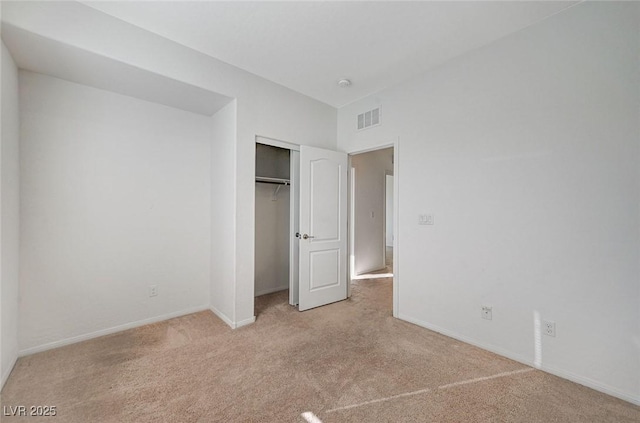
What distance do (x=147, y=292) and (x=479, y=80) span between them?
13.2ft

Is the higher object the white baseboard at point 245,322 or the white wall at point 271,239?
the white wall at point 271,239

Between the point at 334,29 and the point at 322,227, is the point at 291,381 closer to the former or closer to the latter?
the point at 322,227

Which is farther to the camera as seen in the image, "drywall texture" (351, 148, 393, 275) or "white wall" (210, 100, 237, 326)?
"drywall texture" (351, 148, 393, 275)

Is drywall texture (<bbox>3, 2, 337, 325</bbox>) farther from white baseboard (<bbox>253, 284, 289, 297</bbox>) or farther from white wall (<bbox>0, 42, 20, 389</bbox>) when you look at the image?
white baseboard (<bbox>253, 284, 289, 297</bbox>)

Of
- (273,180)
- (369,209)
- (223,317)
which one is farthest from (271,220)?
(369,209)

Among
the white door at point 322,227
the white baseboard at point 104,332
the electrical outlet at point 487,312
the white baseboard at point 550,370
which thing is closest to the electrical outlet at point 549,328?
the white baseboard at point 550,370

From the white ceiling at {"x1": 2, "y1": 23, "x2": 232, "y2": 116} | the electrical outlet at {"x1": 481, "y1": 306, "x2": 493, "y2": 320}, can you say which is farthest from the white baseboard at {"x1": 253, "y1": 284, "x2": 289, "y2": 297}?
the electrical outlet at {"x1": 481, "y1": 306, "x2": 493, "y2": 320}

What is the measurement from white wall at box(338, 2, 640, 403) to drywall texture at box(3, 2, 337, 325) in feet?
4.53

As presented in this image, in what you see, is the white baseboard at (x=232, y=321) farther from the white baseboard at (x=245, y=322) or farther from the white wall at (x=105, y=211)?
the white wall at (x=105, y=211)

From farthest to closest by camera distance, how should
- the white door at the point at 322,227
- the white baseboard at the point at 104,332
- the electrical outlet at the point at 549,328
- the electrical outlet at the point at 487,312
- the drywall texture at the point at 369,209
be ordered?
the drywall texture at the point at 369,209, the white door at the point at 322,227, the electrical outlet at the point at 487,312, the white baseboard at the point at 104,332, the electrical outlet at the point at 549,328

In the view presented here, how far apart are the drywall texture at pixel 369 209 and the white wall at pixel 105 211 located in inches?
109

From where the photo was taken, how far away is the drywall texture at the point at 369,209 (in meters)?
5.04

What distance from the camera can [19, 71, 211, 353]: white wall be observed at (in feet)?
7.48

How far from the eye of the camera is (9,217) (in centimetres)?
197
